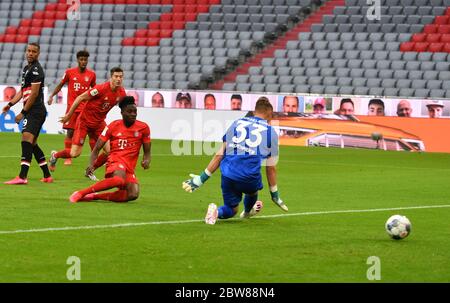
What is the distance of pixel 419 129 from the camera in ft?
98.5

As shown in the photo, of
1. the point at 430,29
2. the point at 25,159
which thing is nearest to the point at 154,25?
the point at 430,29

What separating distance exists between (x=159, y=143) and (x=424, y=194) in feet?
47.0

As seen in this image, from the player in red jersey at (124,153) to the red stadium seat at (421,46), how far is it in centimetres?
2114

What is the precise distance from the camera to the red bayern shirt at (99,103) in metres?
19.9

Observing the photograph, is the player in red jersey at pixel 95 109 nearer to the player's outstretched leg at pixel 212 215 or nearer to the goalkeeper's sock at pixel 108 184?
the goalkeeper's sock at pixel 108 184

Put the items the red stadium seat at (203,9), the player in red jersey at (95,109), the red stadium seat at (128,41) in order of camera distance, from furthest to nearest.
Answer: the red stadium seat at (128,41) → the red stadium seat at (203,9) → the player in red jersey at (95,109)

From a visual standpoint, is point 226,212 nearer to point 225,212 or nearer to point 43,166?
point 225,212

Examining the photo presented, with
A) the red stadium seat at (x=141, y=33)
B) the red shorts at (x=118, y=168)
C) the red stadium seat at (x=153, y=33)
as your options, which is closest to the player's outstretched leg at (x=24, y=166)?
the red shorts at (x=118, y=168)

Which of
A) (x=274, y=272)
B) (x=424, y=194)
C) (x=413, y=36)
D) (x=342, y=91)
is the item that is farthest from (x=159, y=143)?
(x=274, y=272)

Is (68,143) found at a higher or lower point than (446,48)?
lower

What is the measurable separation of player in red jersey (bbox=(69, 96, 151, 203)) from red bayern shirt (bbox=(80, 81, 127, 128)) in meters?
4.06

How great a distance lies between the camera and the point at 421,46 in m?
35.5

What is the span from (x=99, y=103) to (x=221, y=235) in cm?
830
